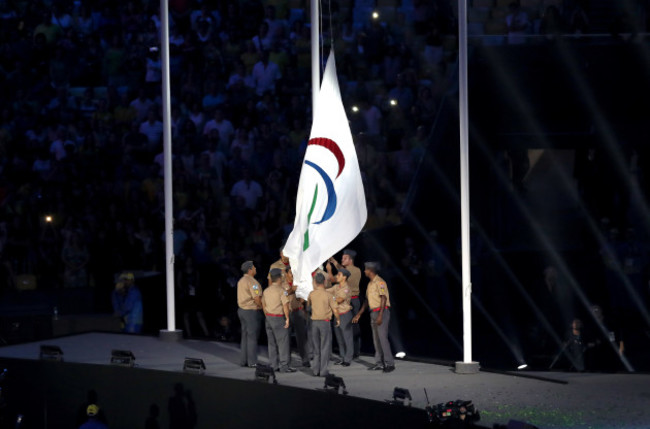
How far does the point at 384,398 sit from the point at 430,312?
5.85m

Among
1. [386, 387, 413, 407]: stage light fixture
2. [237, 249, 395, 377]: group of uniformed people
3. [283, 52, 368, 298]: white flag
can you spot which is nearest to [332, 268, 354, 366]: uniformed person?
[237, 249, 395, 377]: group of uniformed people

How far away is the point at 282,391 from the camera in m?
15.3

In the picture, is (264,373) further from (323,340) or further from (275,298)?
(275,298)

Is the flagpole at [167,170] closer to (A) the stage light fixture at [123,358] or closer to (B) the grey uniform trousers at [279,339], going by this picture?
(A) the stage light fixture at [123,358]

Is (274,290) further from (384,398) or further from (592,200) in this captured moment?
(592,200)

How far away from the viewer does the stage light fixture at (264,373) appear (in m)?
15.6

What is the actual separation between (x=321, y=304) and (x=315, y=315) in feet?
0.61

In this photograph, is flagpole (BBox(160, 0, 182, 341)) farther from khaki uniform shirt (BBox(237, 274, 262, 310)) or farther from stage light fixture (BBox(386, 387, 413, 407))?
stage light fixture (BBox(386, 387, 413, 407))

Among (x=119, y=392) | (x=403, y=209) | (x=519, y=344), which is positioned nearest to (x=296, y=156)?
(x=403, y=209)

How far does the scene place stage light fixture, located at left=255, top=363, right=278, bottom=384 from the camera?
616 inches

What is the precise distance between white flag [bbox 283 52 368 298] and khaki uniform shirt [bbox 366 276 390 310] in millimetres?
658

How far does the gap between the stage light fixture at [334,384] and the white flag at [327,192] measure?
5.05 feet

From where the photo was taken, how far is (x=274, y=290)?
16578 mm

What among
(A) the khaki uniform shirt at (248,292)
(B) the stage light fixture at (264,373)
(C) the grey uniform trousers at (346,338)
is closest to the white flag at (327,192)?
(C) the grey uniform trousers at (346,338)
